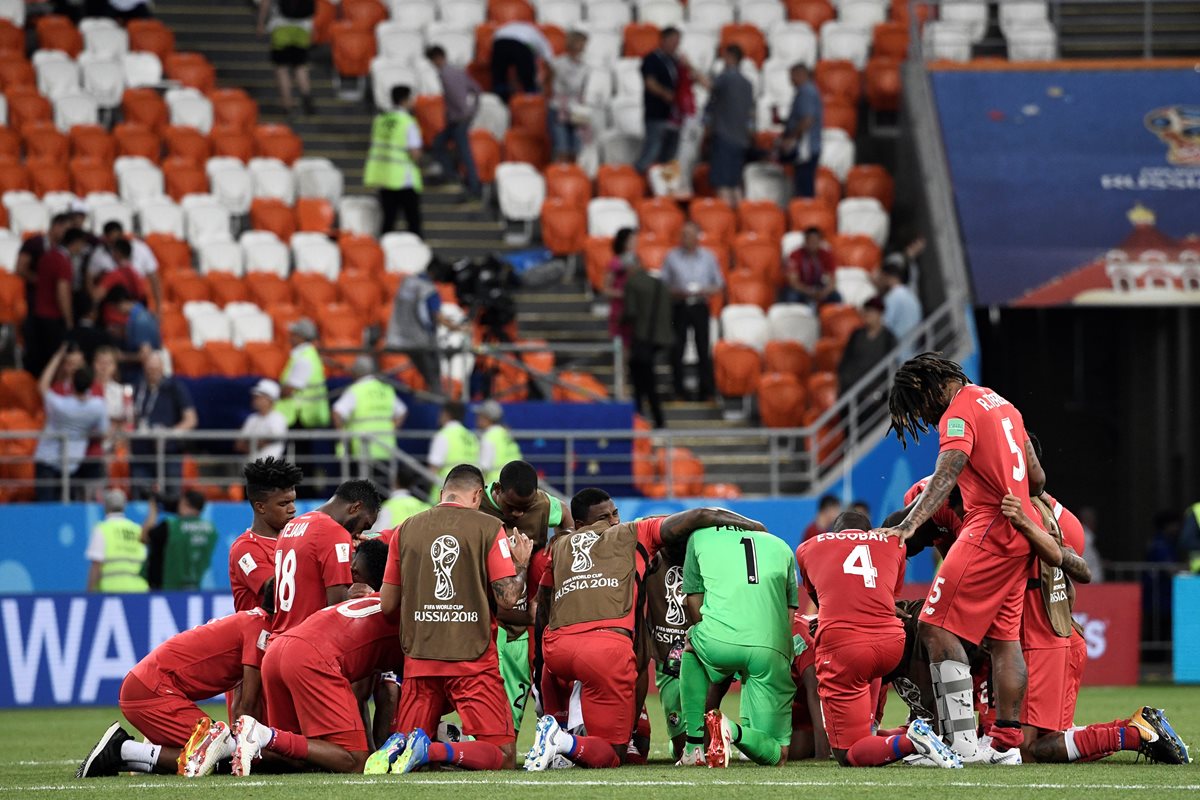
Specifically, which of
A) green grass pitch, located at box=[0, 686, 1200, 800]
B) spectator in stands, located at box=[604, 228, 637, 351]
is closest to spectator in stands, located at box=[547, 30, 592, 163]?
spectator in stands, located at box=[604, 228, 637, 351]

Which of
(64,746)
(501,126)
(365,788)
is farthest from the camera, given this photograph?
(501,126)

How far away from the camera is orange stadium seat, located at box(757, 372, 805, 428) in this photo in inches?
837

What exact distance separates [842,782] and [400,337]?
1199cm

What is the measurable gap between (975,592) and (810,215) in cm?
1370

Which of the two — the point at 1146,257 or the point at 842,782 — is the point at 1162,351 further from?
the point at 842,782

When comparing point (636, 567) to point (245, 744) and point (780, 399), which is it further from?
point (780, 399)

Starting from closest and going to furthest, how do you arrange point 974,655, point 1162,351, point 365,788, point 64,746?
point 365,788 → point 974,655 → point 64,746 → point 1162,351

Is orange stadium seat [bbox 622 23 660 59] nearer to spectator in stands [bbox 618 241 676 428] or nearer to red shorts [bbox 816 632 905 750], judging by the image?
spectator in stands [bbox 618 241 676 428]

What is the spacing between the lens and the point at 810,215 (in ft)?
77.4

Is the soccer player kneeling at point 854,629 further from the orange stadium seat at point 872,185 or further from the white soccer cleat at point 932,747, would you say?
the orange stadium seat at point 872,185

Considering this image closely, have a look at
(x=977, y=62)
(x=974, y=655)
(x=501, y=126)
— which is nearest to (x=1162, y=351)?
(x=977, y=62)

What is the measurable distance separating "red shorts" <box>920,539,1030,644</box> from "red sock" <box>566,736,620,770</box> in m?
1.86

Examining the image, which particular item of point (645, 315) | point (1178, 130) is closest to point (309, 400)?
point (645, 315)

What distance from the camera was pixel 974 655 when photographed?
10867mm
